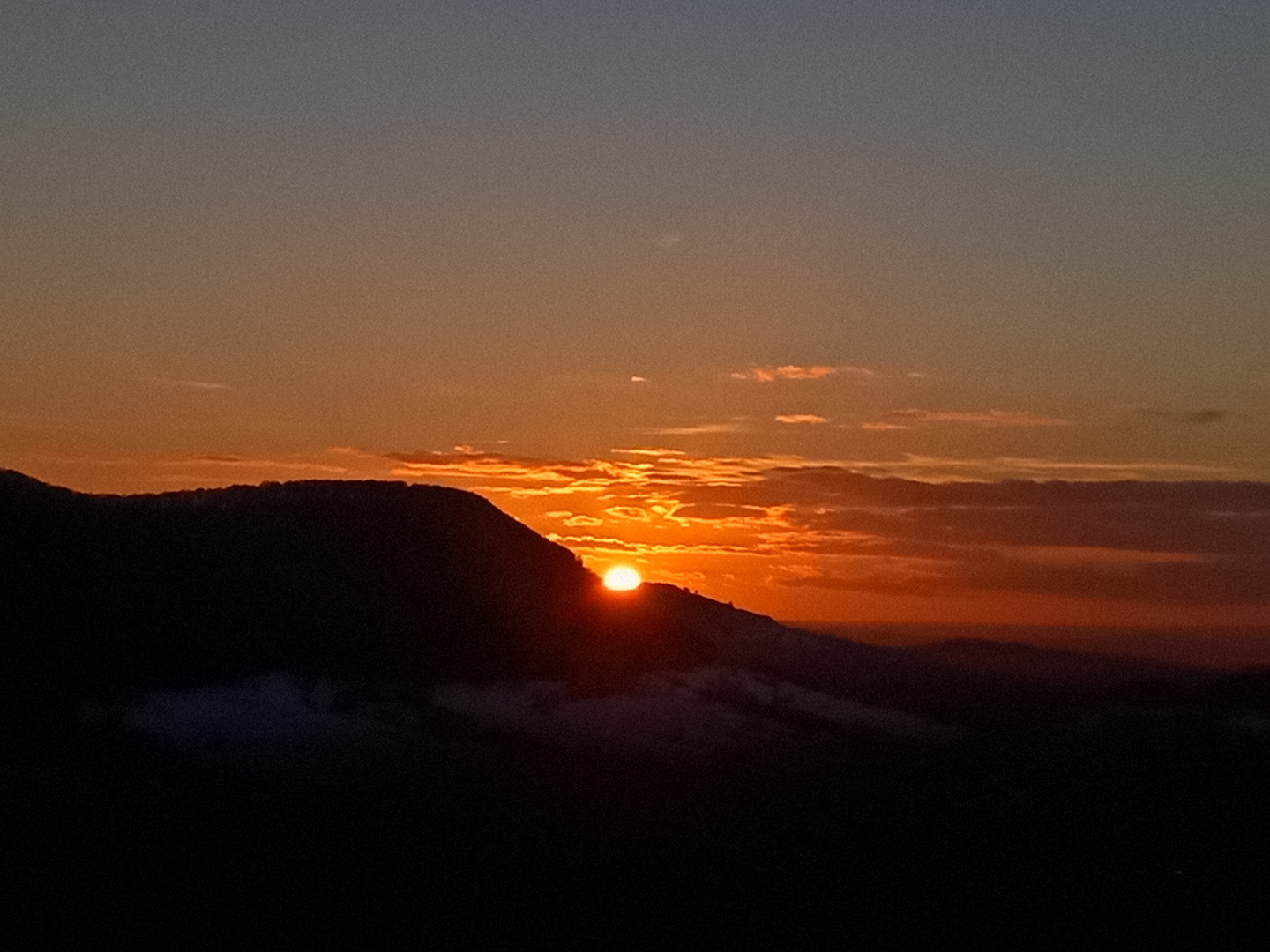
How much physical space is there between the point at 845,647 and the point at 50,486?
19.6 meters

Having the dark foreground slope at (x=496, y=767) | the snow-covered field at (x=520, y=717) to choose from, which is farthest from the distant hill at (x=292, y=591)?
the snow-covered field at (x=520, y=717)

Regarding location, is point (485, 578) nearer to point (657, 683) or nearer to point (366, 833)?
point (657, 683)

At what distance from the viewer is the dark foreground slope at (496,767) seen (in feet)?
64.3

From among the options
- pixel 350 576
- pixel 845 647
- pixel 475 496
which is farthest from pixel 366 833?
pixel 845 647

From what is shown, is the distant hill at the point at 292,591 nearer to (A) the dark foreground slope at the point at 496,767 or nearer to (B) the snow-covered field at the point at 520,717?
(A) the dark foreground slope at the point at 496,767

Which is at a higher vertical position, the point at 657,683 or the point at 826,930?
the point at 657,683

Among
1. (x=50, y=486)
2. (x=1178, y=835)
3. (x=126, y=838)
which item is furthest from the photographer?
(x=50, y=486)

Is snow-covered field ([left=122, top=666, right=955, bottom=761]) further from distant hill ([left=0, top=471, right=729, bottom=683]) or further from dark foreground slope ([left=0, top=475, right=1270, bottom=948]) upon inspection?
distant hill ([left=0, top=471, right=729, bottom=683])

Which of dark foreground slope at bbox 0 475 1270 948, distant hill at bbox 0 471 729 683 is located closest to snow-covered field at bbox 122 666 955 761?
dark foreground slope at bbox 0 475 1270 948

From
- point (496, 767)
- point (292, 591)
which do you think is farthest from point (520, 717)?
point (292, 591)

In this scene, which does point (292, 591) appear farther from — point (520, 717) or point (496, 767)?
point (496, 767)

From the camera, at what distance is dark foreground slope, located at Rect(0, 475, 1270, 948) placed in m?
19.6

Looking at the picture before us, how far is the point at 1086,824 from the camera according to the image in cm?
2364

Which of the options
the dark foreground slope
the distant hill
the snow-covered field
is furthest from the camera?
the distant hill
